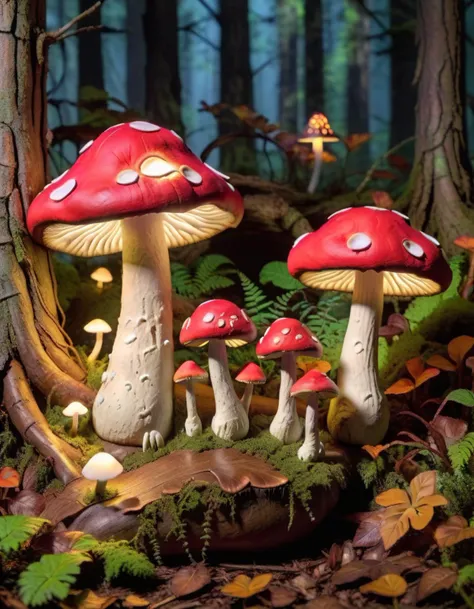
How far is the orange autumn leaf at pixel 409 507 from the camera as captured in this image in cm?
252

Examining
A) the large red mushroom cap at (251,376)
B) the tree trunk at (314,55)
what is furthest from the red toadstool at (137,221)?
the tree trunk at (314,55)

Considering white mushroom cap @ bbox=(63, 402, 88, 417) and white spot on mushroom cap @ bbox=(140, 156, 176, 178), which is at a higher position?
white spot on mushroom cap @ bbox=(140, 156, 176, 178)

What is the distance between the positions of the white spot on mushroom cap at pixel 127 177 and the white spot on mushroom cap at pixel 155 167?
0.05 meters

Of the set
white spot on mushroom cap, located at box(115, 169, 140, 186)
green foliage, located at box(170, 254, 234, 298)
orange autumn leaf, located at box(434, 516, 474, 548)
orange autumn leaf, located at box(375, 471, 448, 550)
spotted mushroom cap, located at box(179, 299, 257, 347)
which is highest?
white spot on mushroom cap, located at box(115, 169, 140, 186)

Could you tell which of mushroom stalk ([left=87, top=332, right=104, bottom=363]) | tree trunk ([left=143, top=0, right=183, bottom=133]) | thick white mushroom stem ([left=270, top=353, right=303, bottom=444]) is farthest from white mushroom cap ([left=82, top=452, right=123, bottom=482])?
tree trunk ([left=143, top=0, right=183, bottom=133])

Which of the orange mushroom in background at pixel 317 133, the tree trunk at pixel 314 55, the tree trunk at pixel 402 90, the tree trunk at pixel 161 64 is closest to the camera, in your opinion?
the orange mushroom in background at pixel 317 133

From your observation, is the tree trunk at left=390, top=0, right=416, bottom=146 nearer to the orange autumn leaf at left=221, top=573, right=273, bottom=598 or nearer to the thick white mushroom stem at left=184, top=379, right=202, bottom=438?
the thick white mushroom stem at left=184, top=379, right=202, bottom=438

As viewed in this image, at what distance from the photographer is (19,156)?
10.2ft

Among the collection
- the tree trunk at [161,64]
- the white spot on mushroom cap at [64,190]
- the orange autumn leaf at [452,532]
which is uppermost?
the tree trunk at [161,64]

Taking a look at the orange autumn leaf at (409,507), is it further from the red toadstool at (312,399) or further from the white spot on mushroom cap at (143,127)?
the white spot on mushroom cap at (143,127)

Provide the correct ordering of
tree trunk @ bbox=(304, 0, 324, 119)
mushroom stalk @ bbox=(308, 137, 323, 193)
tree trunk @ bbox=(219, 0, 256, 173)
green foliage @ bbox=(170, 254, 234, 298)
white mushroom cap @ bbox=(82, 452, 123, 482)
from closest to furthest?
1. white mushroom cap @ bbox=(82, 452, 123, 482)
2. green foliage @ bbox=(170, 254, 234, 298)
3. mushroom stalk @ bbox=(308, 137, 323, 193)
4. tree trunk @ bbox=(219, 0, 256, 173)
5. tree trunk @ bbox=(304, 0, 324, 119)

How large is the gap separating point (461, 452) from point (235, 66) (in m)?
7.07

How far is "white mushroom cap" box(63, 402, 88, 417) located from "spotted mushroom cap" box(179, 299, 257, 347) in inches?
24.7

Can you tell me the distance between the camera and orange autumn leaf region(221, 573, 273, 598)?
7.48 feet
